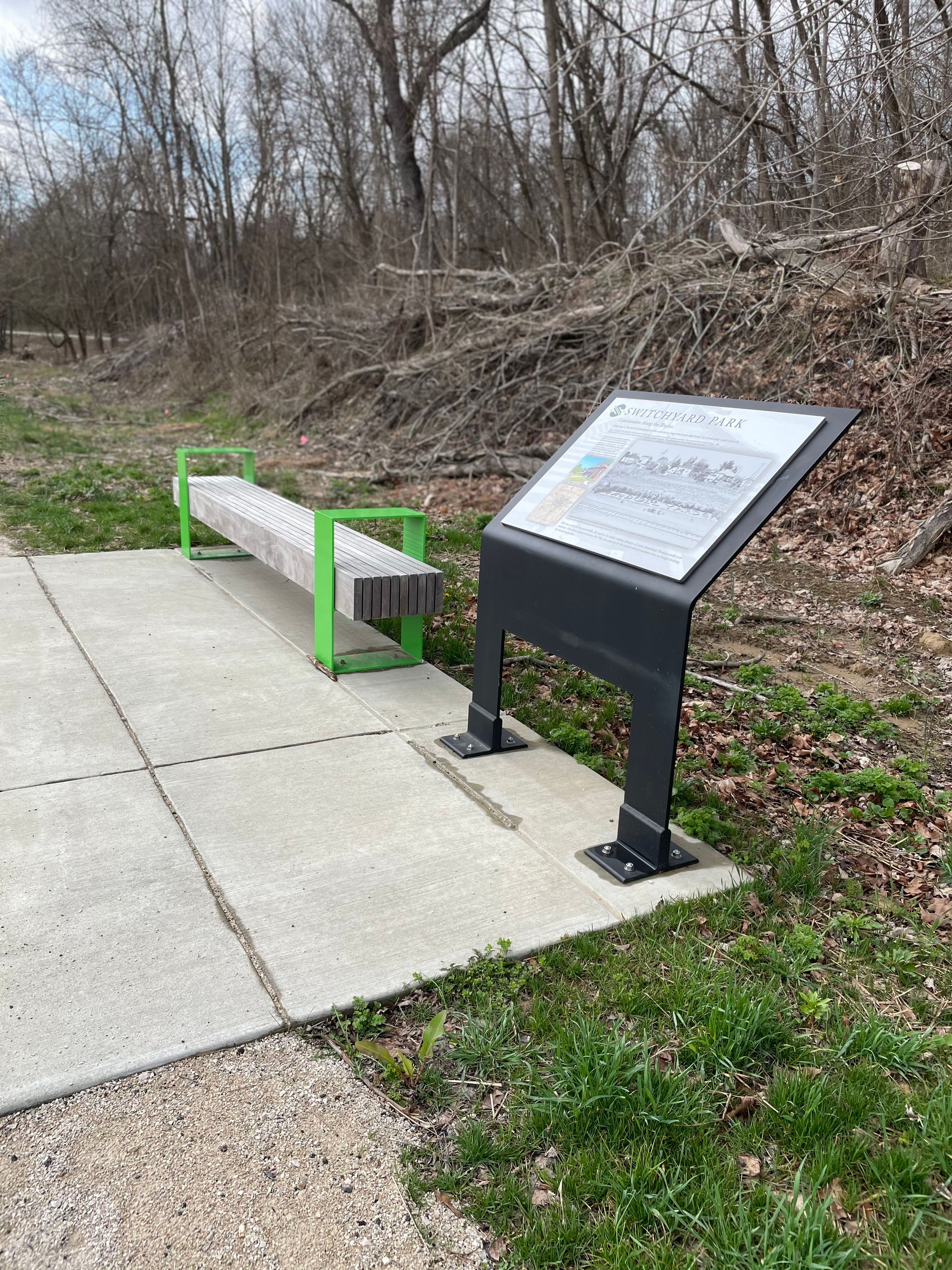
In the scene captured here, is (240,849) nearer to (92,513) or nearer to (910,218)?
(92,513)

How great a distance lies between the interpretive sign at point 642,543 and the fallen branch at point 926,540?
3.84 m

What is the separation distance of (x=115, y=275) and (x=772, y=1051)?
122 feet

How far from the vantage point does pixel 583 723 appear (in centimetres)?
465

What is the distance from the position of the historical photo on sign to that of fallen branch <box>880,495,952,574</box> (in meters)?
3.88

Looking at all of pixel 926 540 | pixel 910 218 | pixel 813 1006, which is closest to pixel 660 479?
pixel 813 1006

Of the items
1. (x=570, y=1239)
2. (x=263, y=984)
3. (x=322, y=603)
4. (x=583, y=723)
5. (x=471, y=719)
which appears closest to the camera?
(x=570, y=1239)

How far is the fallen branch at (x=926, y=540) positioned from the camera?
6.91m

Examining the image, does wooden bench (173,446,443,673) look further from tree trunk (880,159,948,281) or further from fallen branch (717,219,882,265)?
fallen branch (717,219,882,265)

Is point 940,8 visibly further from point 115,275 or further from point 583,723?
point 115,275

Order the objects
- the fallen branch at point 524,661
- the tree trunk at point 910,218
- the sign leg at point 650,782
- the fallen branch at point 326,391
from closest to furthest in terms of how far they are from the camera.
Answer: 1. the sign leg at point 650,782
2. the fallen branch at point 524,661
3. the tree trunk at point 910,218
4. the fallen branch at point 326,391

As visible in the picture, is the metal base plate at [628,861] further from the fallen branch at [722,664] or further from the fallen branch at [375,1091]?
the fallen branch at [722,664]

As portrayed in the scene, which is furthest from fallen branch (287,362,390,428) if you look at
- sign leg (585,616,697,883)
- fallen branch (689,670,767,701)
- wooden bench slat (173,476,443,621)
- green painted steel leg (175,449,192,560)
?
sign leg (585,616,697,883)

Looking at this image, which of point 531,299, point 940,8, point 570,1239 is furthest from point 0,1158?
point 531,299

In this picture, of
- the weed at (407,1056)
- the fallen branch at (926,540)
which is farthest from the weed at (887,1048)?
the fallen branch at (926,540)
